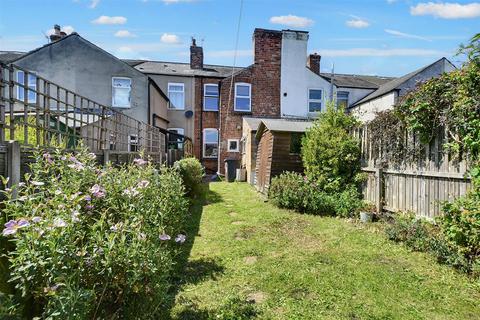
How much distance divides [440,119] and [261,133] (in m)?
8.56

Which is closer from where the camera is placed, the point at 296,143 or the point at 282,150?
the point at 282,150

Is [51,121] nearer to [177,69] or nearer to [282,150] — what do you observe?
[282,150]

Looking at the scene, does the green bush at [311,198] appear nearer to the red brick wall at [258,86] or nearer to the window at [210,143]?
the red brick wall at [258,86]

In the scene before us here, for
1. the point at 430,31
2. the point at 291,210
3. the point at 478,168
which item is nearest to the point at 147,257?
the point at 478,168

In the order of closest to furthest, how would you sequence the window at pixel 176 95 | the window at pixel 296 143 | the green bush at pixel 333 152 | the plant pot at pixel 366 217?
the plant pot at pixel 366 217 < the green bush at pixel 333 152 < the window at pixel 296 143 < the window at pixel 176 95

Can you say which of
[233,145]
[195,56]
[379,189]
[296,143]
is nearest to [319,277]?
[379,189]

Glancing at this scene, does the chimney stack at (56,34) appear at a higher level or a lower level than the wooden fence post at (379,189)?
higher

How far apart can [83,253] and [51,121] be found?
8.65 metres

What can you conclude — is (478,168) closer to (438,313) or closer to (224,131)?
(438,313)

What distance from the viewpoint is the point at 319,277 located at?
461cm

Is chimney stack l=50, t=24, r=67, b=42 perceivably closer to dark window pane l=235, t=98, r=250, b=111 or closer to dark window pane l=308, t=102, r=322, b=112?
dark window pane l=235, t=98, r=250, b=111

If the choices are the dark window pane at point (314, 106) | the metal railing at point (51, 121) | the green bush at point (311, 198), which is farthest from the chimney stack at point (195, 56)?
the green bush at point (311, 198)

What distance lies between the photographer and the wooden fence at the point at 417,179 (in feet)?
18.9

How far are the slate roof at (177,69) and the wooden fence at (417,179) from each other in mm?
Answer: 14459
